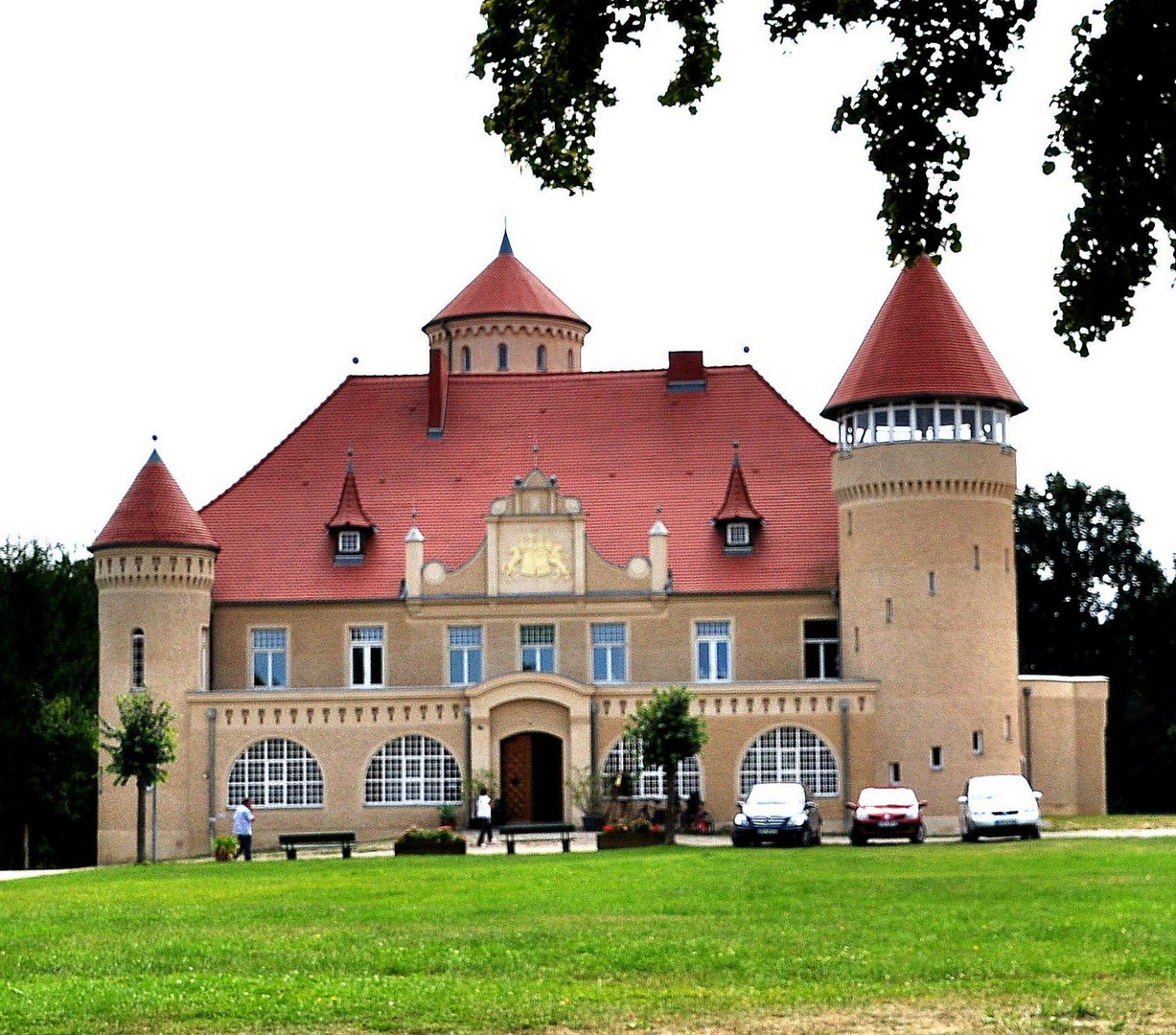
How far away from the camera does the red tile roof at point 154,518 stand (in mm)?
59688

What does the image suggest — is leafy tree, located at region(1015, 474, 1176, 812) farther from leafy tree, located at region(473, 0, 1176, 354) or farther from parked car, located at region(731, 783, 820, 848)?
leafy tree, located at region(473, 0, 1176, 354)

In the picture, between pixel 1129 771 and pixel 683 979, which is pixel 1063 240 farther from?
pixel 1129 771

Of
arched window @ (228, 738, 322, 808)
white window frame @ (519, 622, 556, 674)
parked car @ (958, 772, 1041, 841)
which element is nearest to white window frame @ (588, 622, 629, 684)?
white window frame @ (519, 622, 556, 674)

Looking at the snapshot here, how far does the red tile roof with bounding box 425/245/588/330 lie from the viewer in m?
75.8

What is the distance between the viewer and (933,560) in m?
58.3

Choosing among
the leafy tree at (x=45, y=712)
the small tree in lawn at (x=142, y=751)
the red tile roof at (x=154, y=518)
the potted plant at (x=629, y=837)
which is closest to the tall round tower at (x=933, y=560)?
the potted plant at (x=629, y=837)

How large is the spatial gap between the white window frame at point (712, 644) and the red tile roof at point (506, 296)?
1750cm

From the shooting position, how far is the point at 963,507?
58.6m

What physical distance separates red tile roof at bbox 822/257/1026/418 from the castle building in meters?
0.08

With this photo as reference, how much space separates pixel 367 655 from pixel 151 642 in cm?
575

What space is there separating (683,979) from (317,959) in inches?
154

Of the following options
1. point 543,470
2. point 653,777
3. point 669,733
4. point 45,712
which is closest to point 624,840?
point 669,733

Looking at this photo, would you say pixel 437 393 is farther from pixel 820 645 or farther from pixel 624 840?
pixel 624 840

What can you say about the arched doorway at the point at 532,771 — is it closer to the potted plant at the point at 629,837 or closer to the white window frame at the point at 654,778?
the white window frame at the point at 654,778
